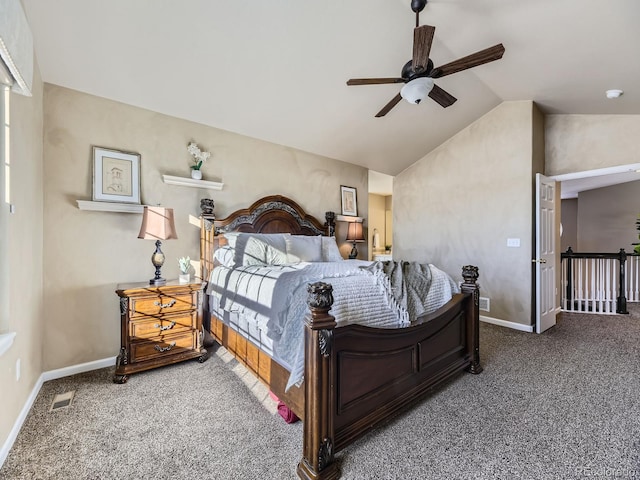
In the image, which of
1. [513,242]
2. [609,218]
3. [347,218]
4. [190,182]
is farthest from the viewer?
[609,218]

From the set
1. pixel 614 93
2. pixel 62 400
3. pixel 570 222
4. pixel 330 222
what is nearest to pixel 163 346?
pixel 62 400

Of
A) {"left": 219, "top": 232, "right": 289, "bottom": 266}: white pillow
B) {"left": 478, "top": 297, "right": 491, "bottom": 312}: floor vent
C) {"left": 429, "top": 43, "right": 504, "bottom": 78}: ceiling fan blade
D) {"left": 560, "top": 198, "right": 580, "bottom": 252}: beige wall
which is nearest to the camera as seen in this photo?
{"left": 429, "top": 43, "right": 504, "bottom": 78}: ceiling fan blade

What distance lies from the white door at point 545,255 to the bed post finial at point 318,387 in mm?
3665

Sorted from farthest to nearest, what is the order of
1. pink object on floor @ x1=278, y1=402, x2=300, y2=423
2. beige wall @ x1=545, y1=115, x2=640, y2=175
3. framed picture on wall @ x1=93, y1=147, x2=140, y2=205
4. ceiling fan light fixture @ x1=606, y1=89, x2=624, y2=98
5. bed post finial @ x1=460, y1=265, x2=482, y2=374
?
beige wall @ x1=545, y1=115, x2=640, y2=175, ceiling fan light fixture @ x1=606, y1=89, x2=624, y2=98, framed picture on wall @ x1=93, y1=147, x2=140, y2=205, bed post finial @ x1=460, y1=265, x2=482, y2=374, pink object on floor @ x1=278, y1=402, x2=300, y2=423

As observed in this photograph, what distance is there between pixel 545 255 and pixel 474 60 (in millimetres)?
3135

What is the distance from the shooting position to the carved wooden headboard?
3373mm

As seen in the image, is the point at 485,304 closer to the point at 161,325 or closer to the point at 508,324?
the point at 508,324

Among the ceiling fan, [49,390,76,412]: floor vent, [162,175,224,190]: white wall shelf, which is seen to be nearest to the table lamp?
[162,175,224,190]: white wall shelf

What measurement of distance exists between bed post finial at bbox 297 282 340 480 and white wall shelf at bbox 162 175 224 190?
2445 millimetres

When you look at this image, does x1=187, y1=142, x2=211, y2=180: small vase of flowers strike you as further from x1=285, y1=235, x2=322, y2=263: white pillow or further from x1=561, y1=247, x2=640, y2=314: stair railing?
x1=561, y1=247, x2=640, y2=314: stair railing

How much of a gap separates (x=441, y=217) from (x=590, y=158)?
2.05 meters

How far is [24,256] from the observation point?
2045 mm

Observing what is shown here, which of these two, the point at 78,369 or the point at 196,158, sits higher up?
the point at 196,158

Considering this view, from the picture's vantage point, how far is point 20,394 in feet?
6.39
